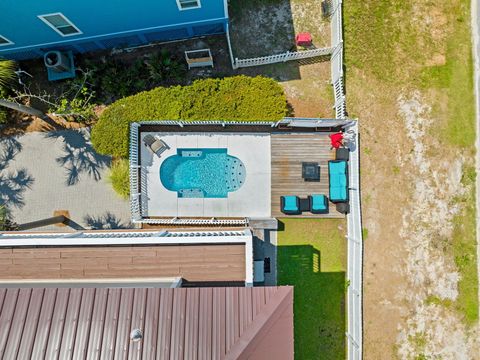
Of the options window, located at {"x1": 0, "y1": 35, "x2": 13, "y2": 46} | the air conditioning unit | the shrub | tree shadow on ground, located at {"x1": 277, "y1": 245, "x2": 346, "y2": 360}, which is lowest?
tree shadow on ground, located at {"x1": 277, "y1": 245, "x2": 346, "y2": 360}

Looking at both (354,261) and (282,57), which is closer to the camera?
(354,261)

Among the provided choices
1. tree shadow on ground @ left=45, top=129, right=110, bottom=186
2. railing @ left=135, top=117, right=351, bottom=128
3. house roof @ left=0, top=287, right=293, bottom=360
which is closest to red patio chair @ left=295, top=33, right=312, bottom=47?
railing @ left=135, top=117, right=351, bottom=128

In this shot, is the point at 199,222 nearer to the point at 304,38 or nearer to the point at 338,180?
the point at 338,180

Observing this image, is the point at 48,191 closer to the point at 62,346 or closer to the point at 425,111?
the point at 62,346

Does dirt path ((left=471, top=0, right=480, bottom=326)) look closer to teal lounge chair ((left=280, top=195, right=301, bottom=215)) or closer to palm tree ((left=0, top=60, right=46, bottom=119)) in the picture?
teal lounge chair ((left=280, top=195, right=301, bottom=215))

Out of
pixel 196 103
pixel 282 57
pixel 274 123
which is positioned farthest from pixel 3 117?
pixel 282 57

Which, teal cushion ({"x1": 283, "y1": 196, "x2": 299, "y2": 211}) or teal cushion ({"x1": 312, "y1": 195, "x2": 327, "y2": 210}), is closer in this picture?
teal cushion ({"x1": 283, "y1": 196, "x2": 299, "y2": 211})

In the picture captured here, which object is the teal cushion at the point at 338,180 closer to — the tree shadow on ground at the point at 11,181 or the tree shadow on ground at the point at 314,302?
the tree shadow on ground at the point at 314,302
